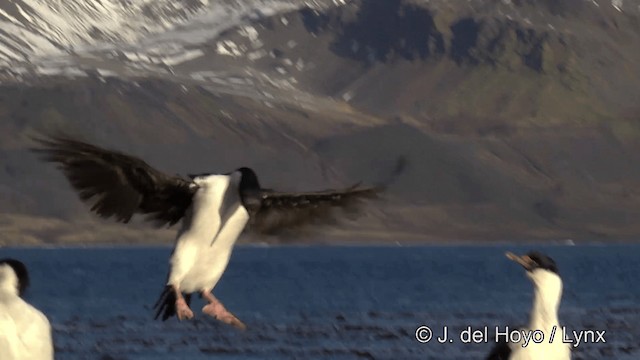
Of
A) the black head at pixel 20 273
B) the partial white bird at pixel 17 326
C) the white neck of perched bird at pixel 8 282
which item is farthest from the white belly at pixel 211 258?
the white neck of perched bird at pixel 8 282

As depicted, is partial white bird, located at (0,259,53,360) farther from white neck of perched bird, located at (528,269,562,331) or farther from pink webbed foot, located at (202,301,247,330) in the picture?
white neck of perched bird, located at (528,269,562,331)

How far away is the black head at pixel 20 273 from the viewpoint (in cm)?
1344

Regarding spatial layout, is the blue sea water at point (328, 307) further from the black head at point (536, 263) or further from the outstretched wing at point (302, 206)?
the black head at point (536, 263)

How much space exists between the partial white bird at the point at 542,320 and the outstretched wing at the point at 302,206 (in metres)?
2.58

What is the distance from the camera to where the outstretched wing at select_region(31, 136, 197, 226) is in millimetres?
16094

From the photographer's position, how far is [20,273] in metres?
13.5

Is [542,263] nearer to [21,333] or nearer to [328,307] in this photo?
[21,333]

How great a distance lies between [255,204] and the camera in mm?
16422

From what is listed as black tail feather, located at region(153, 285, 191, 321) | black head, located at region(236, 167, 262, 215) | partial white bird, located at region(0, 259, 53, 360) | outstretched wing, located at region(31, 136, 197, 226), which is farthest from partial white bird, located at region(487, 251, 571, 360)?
partial white bird, located at region(0, 259, 53, 360)

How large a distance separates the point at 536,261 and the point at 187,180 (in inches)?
133

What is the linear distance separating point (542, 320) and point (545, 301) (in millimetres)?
170

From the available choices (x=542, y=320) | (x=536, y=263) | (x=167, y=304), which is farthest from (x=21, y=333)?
(x=536, y=263)

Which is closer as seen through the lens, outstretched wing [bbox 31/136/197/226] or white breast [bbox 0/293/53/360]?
white breast [bbox 0/293/53/360]

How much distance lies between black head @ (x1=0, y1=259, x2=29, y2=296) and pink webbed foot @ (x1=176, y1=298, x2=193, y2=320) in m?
2.32
